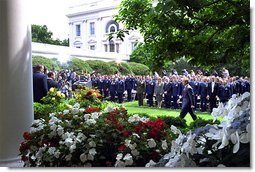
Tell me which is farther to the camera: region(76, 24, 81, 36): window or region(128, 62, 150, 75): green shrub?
region(76, 24, 81, 36): window

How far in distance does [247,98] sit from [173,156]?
52 cm

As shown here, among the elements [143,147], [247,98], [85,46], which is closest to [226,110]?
[247,98]

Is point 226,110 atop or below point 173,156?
atop

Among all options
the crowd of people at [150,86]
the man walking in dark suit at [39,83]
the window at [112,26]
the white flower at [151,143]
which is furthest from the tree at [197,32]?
the man walking in dark suit at [39,83]

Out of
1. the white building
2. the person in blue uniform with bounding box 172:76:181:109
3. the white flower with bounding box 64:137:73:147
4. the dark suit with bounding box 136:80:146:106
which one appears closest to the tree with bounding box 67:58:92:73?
the white building

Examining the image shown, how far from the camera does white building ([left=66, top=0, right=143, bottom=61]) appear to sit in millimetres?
4719

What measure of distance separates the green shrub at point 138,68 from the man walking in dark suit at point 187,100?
585 mm

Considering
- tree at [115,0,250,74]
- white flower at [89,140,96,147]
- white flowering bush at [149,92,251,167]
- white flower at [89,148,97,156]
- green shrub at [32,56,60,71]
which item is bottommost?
white flower at [89,148,97,156]

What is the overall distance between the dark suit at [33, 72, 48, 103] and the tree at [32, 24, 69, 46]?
464 millimetres

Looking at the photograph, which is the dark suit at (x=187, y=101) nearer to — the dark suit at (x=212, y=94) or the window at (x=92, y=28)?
the dark suit at (x=212, y=94)

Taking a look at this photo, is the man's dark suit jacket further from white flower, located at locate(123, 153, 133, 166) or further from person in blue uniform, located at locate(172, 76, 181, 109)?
white flower, located at locate(123, 153, 133, 166)

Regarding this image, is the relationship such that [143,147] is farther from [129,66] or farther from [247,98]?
[129,66]

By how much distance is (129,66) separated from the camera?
482 centimetres

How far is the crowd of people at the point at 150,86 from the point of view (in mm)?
4754
